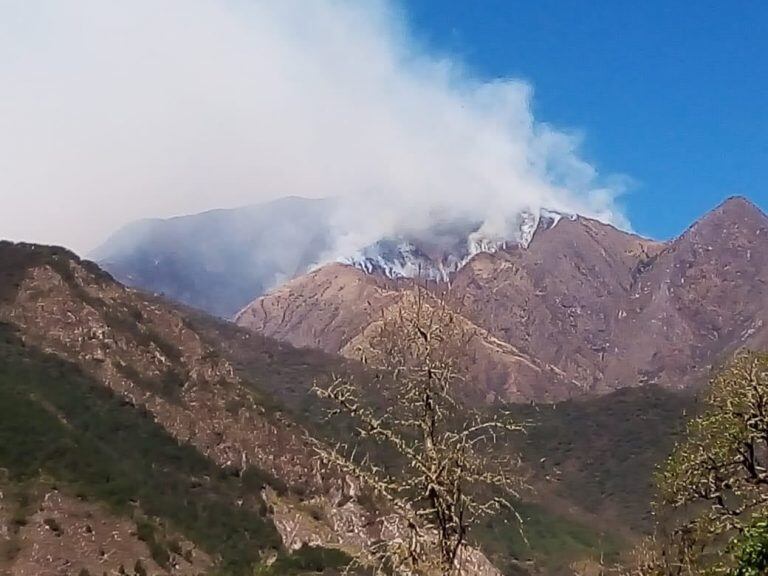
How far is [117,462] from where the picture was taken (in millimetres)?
74188

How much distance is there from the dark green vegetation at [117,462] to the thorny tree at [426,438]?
5231cm

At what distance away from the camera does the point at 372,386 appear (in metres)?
16.1

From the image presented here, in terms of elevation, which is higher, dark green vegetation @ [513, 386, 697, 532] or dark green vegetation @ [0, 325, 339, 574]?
dark green vegetation @ [513, 386, 697, 532]

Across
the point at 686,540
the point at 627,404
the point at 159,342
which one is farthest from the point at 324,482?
the point at 627,404

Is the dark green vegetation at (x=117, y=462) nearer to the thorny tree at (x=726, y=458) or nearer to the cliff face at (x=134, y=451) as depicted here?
the cliff face at (x=134, y=451)

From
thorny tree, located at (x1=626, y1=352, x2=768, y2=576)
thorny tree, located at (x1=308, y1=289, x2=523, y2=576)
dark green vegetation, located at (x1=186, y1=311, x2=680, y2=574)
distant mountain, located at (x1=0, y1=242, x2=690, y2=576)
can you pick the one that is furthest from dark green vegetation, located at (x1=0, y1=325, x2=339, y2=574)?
thorny tree, located at (x1=308, y1=289, x2=523, y2=576)

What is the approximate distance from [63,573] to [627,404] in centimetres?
15338

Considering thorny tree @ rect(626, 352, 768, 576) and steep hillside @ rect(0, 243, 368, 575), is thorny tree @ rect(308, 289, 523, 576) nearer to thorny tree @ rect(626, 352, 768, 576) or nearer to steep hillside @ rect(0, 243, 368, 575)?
thorny tree @ rect(626, 352, 768, 576)

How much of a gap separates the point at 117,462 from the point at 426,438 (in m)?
64.0

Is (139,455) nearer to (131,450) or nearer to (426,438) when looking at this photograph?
(131,450)

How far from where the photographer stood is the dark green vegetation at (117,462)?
221ft

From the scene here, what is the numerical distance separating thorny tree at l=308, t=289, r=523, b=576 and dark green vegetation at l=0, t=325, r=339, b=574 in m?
52.3

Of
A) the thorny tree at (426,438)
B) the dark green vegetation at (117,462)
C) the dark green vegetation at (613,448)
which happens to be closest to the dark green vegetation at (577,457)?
the dark green vegetation at (613,448)

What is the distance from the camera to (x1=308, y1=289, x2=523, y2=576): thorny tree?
1448 centimetres
